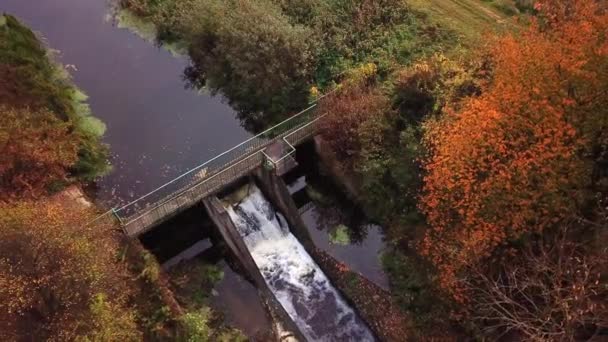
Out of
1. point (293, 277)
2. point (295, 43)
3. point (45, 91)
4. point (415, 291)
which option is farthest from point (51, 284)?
point (295, 43)

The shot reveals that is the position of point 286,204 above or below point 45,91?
below

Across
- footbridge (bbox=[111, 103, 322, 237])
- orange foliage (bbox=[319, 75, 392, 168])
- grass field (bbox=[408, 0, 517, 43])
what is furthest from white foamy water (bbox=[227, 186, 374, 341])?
grass field (bbox=[408, 0, 517, 43])

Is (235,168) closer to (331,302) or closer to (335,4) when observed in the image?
(331,302)

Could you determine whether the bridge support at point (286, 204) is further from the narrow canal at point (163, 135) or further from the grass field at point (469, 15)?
the grass field at point (469, 15)

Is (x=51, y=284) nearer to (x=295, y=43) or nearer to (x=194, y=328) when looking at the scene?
(x=194, y=328)

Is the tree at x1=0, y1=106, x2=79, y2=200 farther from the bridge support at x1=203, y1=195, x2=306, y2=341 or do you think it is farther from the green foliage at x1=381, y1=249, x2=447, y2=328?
the green foliage at x1=381, y1=249, x2=447, y2=328
